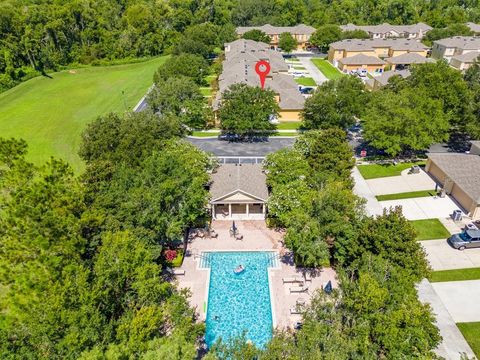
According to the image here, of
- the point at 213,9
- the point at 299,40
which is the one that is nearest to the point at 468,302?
the point at 299,40

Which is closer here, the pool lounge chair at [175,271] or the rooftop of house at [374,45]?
the pool lounge chair at [175,271]

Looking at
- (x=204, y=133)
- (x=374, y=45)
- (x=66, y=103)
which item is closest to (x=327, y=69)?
(x=374, y=45)

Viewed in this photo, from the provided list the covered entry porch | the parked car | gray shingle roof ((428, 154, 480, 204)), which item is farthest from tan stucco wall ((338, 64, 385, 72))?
the parked car

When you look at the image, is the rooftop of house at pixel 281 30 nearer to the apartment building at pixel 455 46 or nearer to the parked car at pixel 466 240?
the apartment building at pixel 455 46

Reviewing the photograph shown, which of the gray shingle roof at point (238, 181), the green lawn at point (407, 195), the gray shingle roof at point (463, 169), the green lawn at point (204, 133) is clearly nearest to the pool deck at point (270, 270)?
the gray shingle roof at point (238, 181)

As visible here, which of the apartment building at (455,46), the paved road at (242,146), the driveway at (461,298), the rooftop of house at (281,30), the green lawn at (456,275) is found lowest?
the driveway at (461,298)

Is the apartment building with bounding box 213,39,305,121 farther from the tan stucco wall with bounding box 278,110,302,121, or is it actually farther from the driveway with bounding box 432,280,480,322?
the driveway with bounding box 432,280,480,322

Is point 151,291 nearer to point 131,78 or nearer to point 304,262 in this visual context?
point 304,262
